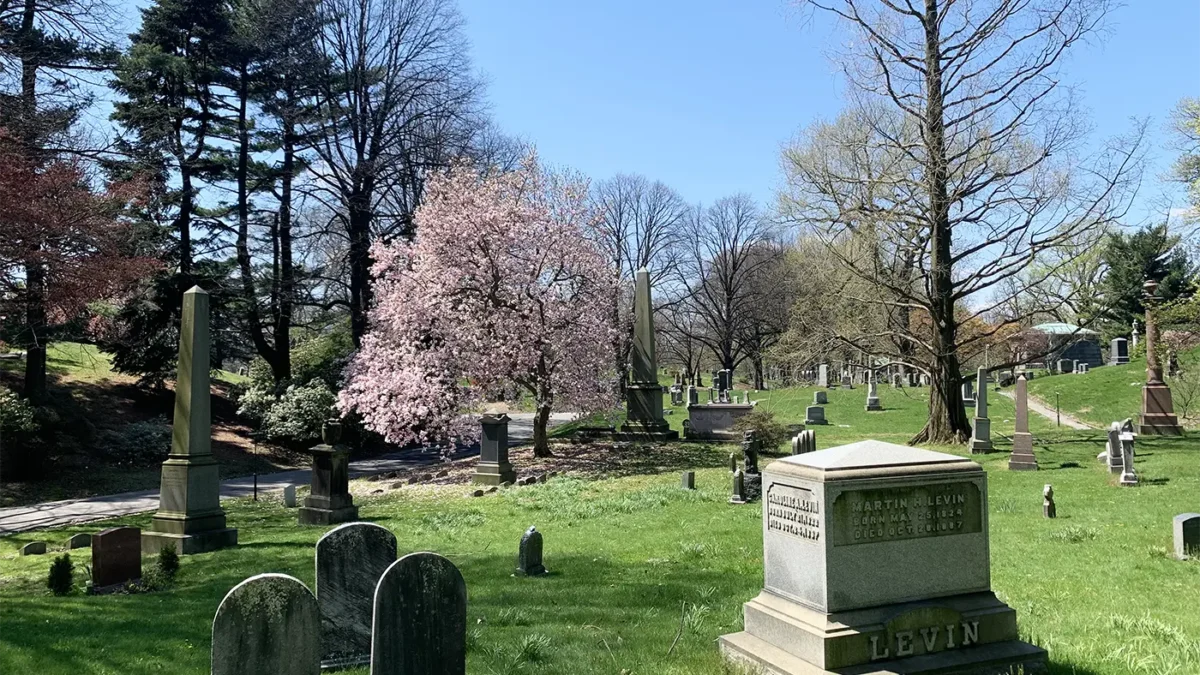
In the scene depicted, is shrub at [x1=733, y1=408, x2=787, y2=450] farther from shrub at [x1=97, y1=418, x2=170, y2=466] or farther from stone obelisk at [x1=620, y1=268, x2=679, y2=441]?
shrub at [x1=97, y1=418, x2=170, y2=466]

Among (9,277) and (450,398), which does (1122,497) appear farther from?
(9,277)

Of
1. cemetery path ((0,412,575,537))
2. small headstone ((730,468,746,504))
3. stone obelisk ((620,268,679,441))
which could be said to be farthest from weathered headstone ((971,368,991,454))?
cemetery path ((0,412,575,537))

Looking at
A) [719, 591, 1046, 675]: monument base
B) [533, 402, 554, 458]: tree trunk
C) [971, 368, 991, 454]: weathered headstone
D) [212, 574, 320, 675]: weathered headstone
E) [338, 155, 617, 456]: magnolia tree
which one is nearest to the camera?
[212, 574, 320, 675]: weathered headstone

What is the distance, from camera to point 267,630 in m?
3.47

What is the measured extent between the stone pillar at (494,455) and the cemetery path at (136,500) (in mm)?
5462

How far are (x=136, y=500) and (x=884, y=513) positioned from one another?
17.8 metres

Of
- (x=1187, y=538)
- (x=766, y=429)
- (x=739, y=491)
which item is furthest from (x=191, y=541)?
(x=766, y=429)

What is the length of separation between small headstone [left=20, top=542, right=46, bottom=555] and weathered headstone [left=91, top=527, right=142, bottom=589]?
3489 mm

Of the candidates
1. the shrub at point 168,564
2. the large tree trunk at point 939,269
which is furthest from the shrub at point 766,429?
the shrub at point 168,564

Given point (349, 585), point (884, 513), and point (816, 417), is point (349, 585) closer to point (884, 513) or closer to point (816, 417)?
point (884, 513)

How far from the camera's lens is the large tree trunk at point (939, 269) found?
1948cm

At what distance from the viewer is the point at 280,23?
93.2ft

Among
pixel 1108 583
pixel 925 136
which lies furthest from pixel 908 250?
pixel 1108 583

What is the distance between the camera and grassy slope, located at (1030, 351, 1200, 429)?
27.5m
